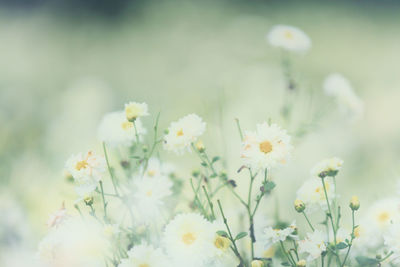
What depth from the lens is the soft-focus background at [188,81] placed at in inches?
60.9

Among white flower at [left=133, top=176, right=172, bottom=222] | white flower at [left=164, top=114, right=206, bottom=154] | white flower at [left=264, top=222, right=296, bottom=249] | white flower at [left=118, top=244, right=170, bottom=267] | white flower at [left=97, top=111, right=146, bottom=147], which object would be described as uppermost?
white flower at [left=97, top=111, right=146, bottom=147]

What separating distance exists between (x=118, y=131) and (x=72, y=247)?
21 cm

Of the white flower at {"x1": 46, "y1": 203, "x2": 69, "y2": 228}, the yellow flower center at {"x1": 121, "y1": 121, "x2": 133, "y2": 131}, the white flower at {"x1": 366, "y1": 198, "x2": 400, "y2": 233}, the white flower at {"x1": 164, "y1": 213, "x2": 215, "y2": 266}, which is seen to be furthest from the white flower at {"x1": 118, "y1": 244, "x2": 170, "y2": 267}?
the white flower at {"x1": 366, "y1": 198, "x2": 400, "y2": 233}

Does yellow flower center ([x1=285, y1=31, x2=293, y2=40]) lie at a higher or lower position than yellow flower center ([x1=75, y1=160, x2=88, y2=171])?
higher

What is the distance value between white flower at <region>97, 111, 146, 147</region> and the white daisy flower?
0.19 m

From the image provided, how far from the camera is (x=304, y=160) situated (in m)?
1.67

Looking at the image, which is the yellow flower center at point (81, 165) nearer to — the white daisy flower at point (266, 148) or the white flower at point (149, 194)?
the white flower at point (149, 194)

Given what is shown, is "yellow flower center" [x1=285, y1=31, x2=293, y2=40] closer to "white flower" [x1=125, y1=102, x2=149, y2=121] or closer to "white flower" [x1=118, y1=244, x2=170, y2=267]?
"white flower" [x1=125, y1=102, x2=149, y2=121]

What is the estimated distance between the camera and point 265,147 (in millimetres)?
700

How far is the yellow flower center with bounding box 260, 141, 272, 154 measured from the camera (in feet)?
2.29

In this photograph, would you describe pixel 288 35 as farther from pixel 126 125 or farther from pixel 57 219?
pixel 57 219

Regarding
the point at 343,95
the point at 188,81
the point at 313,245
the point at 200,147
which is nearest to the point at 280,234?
the point at 313,245

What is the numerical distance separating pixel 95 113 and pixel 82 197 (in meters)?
1.45

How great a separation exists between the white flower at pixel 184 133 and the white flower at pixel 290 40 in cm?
43
